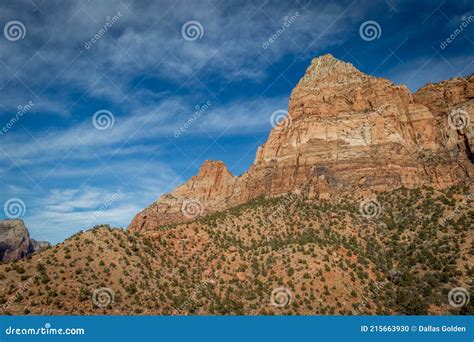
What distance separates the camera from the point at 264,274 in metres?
54.5

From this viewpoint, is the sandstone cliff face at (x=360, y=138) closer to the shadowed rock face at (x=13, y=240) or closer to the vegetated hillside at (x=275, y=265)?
the vegetated hillside at (x=275, y=265)

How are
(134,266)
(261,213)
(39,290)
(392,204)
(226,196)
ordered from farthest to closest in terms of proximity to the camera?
(226,196) < (261,213) < (392,204) < (134,266) < (39,290)

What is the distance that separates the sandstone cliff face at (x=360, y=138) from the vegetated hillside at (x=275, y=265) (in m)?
7.04

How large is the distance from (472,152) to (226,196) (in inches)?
2881

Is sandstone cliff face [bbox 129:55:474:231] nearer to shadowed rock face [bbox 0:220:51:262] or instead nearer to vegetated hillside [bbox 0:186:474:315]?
vegetated hillside [bbox 0:186:474:315]

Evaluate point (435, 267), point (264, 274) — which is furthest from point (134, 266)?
point (435, 267)

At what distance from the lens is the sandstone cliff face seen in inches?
3039

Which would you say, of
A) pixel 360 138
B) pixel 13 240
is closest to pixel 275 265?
pixel 360 138

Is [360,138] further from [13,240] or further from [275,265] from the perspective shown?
[13,240]

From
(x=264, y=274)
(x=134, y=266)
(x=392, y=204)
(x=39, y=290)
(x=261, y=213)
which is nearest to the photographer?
(x=39, y=290)

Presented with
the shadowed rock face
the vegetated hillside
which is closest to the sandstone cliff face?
the vegetated hillside

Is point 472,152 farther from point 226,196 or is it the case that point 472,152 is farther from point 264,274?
point 226,196

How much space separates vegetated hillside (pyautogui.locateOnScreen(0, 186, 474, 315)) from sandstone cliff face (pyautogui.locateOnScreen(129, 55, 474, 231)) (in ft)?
23.1

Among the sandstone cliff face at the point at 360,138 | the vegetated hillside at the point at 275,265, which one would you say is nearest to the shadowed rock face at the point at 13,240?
the sandstone cliff face at the point at 360,138
